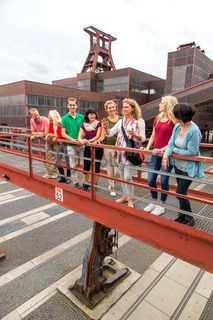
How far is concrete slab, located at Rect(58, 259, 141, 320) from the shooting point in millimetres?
4910

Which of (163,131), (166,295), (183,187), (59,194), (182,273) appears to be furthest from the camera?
(182,273)

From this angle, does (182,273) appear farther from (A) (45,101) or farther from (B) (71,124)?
(A) (45,101)

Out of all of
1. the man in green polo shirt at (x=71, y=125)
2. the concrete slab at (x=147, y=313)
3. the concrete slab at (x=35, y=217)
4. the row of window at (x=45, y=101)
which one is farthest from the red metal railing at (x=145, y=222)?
the row of window at (x=45, y=101)

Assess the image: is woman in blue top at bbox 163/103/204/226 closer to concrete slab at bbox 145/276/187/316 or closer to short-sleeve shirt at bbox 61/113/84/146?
short-sleeve shirt at bbox 61/113/84/146

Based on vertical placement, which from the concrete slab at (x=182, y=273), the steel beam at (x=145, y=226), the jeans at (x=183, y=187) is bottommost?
the concrete slab at (x=182, y=273)

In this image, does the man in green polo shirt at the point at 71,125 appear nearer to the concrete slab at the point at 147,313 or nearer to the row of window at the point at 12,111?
the concrete slab at the point at 147,313

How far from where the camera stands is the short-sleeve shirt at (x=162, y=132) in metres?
3.30

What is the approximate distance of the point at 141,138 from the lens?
357 centimetres

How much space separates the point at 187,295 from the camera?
529 cm

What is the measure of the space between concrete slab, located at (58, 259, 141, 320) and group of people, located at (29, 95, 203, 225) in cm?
286

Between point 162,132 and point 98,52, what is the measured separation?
4188 cm

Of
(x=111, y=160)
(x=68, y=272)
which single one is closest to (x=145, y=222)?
(x=111, y=160)

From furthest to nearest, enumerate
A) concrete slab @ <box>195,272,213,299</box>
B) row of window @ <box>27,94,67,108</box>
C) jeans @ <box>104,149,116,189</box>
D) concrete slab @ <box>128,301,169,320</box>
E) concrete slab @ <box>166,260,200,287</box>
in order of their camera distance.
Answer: row of window @ <box>27,94,67,108</box>
concrete slab @ <box>166,260,200,287</box>
concrete slab @ <box>195,272,213,299</box>
concrete slab @ <box>128,301,169,320</box>
jeans @ <box>104,149,116,189</box>

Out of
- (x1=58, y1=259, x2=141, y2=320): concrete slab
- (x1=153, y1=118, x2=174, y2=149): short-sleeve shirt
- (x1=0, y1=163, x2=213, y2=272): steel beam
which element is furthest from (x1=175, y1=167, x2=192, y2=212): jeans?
(x1=58, y1=259, x2=141, y2=320): concrete slab
